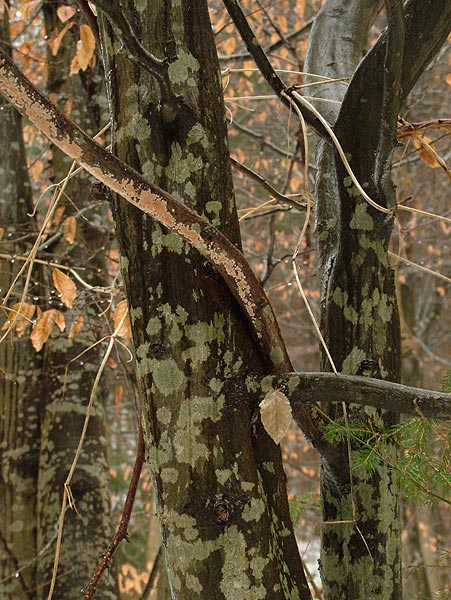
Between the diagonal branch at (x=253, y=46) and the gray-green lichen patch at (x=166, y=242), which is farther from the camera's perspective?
the diagonal branch at (x=253, y=46)

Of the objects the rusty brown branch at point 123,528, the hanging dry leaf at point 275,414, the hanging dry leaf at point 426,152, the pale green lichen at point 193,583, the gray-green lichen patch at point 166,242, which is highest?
the hanging dry leaf at point 426,152

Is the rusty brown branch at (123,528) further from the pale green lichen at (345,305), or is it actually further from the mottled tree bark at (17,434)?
the mottled tree bark at (17,434)

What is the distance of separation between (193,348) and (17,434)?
219 cm

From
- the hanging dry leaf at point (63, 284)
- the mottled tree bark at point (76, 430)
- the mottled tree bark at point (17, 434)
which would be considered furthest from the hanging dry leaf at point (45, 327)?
the mottled tree bark at point (17, 434)

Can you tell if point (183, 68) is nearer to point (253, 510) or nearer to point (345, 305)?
point (345, 305)

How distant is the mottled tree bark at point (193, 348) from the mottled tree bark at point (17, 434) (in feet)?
5.95

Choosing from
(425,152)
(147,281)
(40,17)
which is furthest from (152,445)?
(40,17)

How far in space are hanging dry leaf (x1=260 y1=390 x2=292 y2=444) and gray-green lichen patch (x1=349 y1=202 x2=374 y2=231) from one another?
496 mm

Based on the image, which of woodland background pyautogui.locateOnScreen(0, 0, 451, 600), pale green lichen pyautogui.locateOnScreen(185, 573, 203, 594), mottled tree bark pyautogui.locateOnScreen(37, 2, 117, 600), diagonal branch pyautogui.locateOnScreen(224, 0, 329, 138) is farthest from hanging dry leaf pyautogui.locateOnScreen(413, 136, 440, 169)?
mottled tree bark pyautogui.locateOnScreen(37, 2, 117, 600)

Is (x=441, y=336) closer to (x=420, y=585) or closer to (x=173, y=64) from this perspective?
(x=420, y=585)

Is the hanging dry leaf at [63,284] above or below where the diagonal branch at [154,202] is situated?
above

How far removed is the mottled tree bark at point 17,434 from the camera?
295 centimetres

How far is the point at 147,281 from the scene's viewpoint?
3.76ft

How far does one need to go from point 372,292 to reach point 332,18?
79 cm
